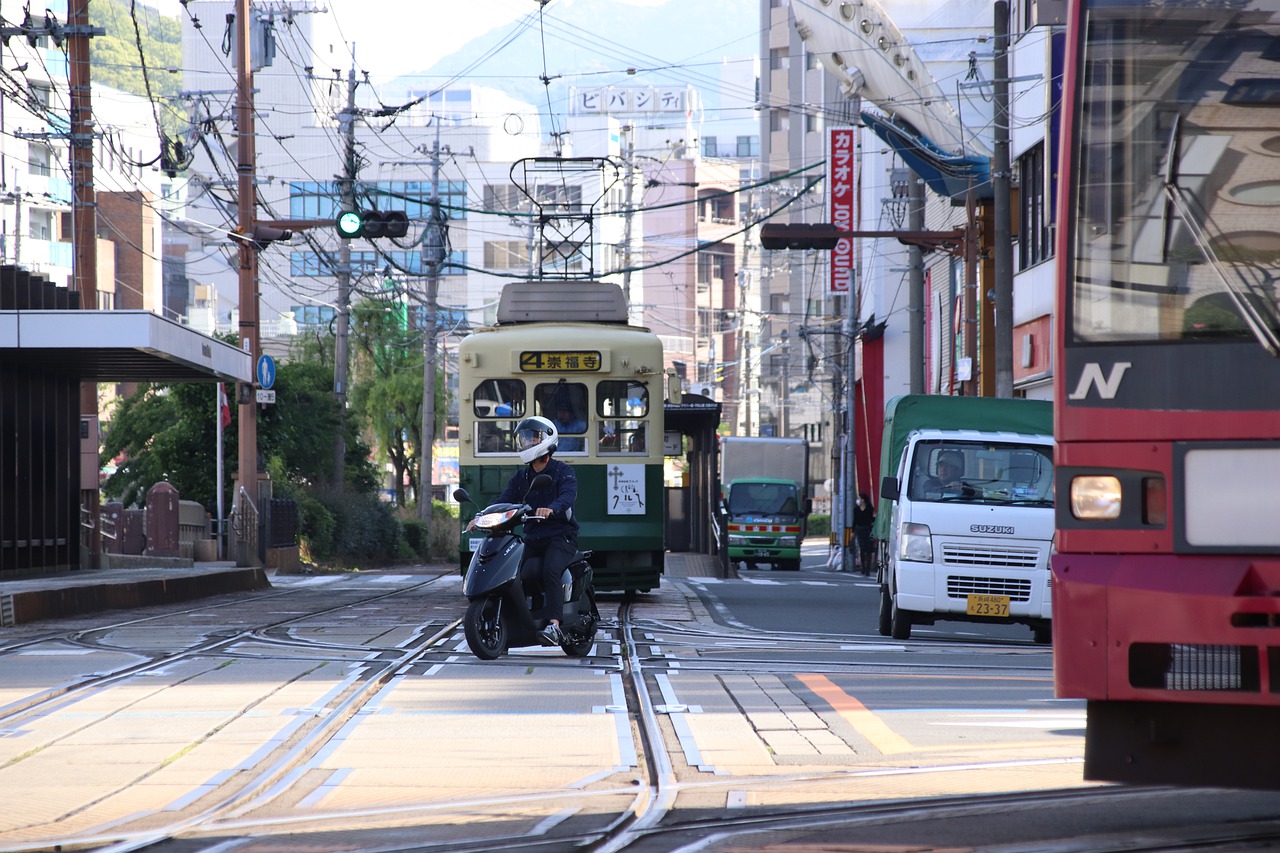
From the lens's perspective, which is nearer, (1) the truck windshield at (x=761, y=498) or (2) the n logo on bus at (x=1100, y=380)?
(2) the n logo on bus at (x=1100, y=380)

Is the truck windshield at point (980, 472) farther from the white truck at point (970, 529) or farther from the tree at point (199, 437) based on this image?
the tree at point (199, 437)

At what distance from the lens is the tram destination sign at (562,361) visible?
1900cm

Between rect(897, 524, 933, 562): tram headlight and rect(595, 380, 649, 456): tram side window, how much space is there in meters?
4.41

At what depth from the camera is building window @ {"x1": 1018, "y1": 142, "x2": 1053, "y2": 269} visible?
2778 cm

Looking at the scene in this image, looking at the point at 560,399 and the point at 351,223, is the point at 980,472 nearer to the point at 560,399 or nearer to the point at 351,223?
the point at 560,399

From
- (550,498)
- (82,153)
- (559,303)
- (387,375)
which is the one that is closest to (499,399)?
(559,303)

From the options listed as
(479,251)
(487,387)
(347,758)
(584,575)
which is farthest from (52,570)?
(479,251)

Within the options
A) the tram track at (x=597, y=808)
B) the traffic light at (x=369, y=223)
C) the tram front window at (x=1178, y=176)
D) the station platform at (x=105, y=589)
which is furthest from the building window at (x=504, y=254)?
the tram front window at (x=1178, y=176)

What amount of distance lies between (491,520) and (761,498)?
1225 inches

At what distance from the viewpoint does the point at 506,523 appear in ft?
40.0

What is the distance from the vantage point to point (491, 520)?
1210 cm

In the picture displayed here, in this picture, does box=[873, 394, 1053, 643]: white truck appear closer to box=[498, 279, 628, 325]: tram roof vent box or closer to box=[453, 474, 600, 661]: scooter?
box=[453, 474, 600, 661]: scooter

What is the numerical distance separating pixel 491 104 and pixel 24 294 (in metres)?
85.3

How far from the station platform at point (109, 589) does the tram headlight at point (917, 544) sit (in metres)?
8.81
